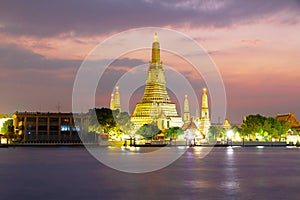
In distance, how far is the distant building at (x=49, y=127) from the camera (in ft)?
449

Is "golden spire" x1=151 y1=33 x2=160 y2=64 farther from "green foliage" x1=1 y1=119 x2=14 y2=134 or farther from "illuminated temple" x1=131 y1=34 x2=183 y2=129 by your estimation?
"green foliage" x1=1 y1=119 x2=14 y2=134

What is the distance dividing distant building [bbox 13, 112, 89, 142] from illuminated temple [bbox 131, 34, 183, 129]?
2897cm

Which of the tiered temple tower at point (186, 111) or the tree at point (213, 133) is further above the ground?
the tiered temple tower at point (186, 111)

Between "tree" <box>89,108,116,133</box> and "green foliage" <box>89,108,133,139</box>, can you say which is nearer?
"tree" <box>89,108,116,133</box>

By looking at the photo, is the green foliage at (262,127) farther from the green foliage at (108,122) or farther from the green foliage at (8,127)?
the green foliage at (8,127)

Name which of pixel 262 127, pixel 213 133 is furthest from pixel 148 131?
pixel 262 127

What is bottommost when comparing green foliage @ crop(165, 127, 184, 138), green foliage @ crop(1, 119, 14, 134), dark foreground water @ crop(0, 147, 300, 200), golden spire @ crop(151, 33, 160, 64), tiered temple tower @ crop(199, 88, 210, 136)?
dark foreground water @ crop(0, 147, 300, 200)

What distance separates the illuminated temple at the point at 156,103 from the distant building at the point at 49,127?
95.1ft

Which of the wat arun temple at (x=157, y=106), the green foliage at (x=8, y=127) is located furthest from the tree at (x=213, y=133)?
the green foliage at (x=8, y=127)

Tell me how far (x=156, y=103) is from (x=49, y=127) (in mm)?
41344

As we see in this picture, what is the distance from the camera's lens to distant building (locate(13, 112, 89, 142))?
137 m

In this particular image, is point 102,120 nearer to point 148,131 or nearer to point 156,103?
point 148,131

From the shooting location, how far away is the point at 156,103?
16712cm

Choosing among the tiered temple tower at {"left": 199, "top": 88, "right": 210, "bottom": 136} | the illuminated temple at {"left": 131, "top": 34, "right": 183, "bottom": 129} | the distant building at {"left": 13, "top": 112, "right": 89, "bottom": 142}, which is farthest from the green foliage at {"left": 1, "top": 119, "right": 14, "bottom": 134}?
the tiered temple tower at {"left": 199, "top": 88, "right": 210, "bottom": 136}
